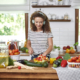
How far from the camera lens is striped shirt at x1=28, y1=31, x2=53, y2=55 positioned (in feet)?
6.84

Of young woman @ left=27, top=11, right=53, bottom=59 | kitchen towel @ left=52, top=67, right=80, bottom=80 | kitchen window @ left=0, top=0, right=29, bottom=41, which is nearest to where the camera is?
kitchen towel @ left=52, top=67, right=80, bottom=80

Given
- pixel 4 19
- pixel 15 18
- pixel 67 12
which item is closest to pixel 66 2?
pixel 67 12

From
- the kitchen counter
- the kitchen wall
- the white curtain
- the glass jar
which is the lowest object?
the kitchen counter

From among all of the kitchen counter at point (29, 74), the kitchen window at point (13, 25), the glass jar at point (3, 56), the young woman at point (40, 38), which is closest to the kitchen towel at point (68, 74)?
the kitchen counter at point (29, 74)

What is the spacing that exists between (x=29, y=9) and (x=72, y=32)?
1.18 meters

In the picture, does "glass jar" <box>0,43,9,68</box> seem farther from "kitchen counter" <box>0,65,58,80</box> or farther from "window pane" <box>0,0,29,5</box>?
"window pane" <box>0,0,29,5</box>

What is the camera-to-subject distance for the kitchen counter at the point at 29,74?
133cm

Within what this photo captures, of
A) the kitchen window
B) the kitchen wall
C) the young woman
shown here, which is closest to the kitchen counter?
the young woman

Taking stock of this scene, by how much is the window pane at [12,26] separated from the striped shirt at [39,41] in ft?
5.06

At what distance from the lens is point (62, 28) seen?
3.43m

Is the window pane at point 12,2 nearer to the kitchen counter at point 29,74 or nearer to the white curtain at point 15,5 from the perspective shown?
the white curtain at point 15,5

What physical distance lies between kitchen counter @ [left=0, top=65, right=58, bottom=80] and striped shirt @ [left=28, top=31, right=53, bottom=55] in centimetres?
76

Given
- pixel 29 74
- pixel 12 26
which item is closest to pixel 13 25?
pixel 12 26

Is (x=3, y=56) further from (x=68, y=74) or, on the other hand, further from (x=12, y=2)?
(x=12, y=2)
